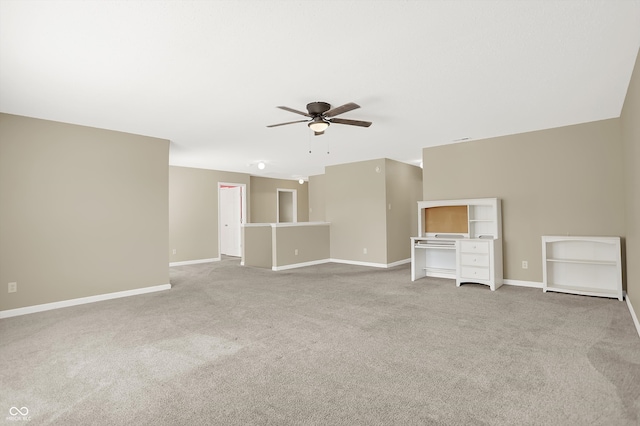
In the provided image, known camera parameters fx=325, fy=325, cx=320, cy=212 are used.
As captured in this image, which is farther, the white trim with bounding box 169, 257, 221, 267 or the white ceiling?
the white trim with bounding box 169, 257, 221, 267

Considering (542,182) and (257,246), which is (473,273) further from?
(257,246)

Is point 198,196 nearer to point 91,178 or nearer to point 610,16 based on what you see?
point 91,178

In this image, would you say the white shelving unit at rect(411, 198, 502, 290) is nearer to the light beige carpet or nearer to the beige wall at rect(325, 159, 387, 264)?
the light beige carpet

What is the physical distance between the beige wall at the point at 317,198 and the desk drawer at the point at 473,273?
5138 mm

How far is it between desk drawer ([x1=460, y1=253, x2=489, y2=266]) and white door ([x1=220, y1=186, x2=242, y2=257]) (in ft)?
20.1

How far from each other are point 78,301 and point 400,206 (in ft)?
20.2

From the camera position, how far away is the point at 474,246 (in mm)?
4961

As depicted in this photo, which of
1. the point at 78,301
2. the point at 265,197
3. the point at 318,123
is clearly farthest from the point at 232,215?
the point at 318,123

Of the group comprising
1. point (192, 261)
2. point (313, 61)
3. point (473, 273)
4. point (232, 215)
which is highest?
point (313, 61)

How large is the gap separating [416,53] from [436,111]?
5.14 ft

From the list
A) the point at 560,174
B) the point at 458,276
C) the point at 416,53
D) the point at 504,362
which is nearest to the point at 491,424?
the point at 504,362

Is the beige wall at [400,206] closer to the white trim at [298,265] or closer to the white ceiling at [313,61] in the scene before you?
the white trim at [298,265]

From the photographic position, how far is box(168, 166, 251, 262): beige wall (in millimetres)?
7707

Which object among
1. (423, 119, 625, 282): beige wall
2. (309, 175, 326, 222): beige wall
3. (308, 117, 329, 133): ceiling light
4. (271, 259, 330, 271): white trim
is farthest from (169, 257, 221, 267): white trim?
(423, 119, 625, 282): beige wall
